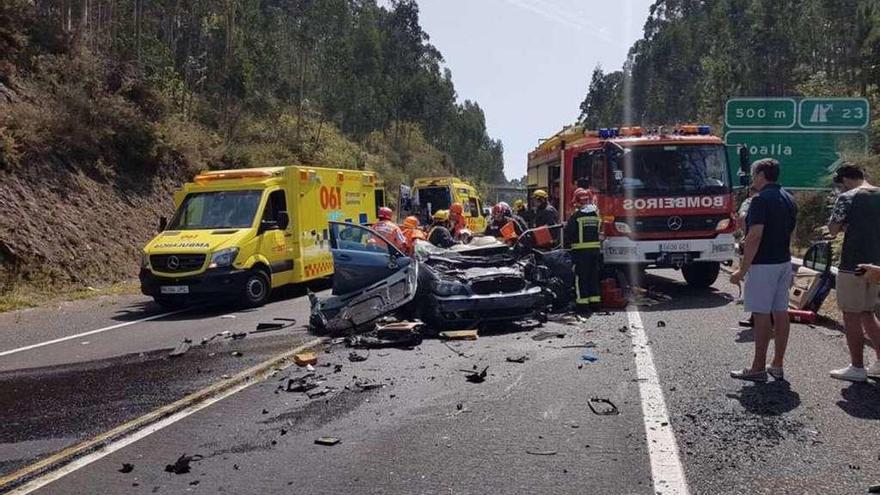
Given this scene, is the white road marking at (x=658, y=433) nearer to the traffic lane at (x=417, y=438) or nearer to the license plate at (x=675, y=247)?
the traffic lane at (x=417, y=438)

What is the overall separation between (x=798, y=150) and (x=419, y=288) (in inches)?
401

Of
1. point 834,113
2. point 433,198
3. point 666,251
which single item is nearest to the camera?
point 666,251

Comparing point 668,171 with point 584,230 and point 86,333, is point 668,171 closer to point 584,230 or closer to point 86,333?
point 584,230

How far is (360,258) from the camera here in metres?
9.23

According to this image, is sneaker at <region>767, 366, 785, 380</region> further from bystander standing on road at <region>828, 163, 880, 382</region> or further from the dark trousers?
the dark trousers

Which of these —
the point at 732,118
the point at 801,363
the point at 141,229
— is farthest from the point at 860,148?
the point at 141,229

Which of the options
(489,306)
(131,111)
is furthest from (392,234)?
(131,111)

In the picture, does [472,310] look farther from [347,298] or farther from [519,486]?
[519,486]

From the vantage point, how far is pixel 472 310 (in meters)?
8.69

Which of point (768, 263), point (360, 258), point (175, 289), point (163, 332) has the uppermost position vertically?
point (768, 263)

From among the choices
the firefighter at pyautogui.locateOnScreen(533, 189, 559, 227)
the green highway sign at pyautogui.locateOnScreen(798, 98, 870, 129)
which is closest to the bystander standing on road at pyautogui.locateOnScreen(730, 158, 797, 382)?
the firefighter at pyautogui.locateOnScreen(533, 189, 559, 227)

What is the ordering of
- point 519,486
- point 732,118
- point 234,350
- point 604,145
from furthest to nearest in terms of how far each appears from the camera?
point 732,118 < point 604,145 < point 234,350 < point 519,486

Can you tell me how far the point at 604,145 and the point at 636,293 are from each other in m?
2.48

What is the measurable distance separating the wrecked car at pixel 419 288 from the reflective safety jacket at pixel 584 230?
1128 mm
